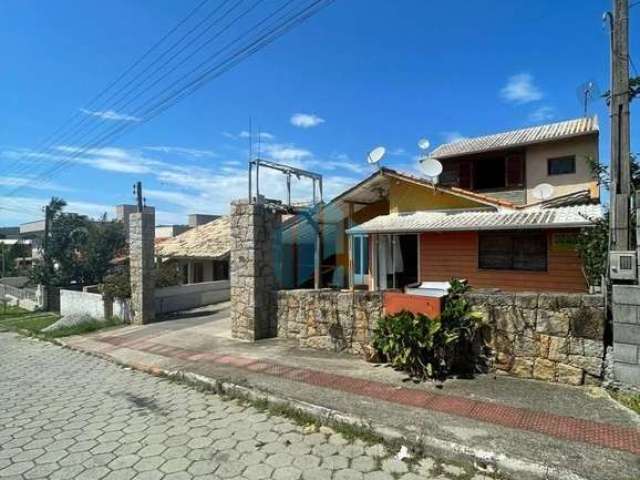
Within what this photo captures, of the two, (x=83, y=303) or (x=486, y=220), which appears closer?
(x=486, y=220)

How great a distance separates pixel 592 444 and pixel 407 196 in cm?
1067

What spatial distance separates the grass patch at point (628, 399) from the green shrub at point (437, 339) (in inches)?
69.0

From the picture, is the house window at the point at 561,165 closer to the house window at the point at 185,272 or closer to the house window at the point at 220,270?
the house window at the point at 220,270

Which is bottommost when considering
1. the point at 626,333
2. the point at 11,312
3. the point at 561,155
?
the point at 11,312

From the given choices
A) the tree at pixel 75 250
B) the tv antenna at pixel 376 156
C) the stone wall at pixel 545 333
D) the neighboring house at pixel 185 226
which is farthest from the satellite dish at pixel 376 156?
the neighboring house at pixel 185 226

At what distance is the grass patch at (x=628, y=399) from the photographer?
4.58 meters

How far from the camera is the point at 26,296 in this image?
24656 mm

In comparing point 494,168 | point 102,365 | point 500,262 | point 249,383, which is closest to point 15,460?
point 249,383

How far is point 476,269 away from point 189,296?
35.6ft

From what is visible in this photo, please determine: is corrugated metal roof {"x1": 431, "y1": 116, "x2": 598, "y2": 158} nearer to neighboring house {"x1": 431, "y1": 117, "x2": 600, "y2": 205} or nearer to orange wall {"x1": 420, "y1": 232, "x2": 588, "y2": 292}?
neighboring house {"x1": 431, "y1": 117, "x2": 600, "y2": 205}

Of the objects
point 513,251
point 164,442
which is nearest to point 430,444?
point 164,442

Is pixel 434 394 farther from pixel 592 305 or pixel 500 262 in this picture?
pixel 500 262

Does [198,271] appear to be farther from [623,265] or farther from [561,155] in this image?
[623,265]

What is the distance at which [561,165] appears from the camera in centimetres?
1716
